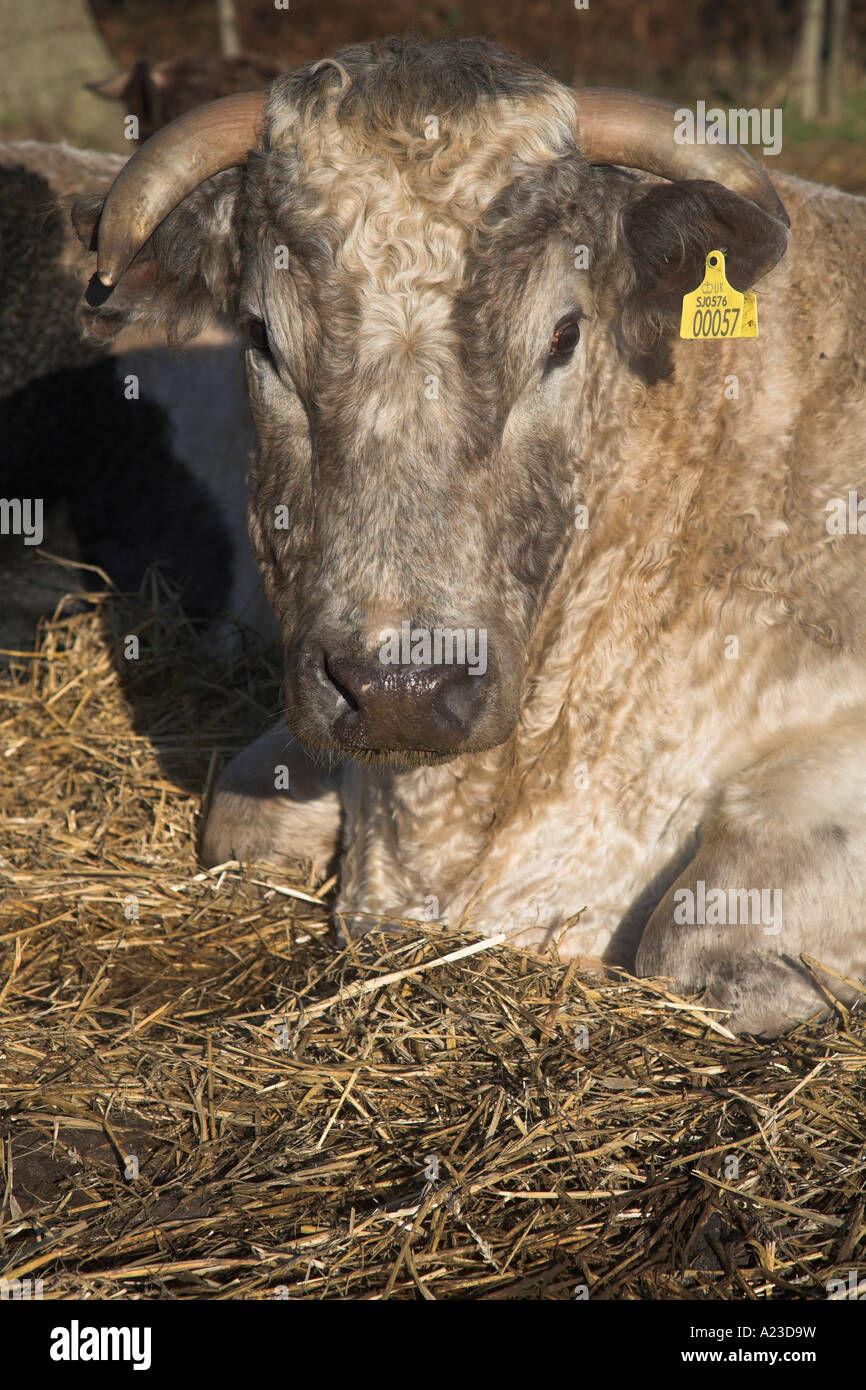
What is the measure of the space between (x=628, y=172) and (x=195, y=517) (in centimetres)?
255

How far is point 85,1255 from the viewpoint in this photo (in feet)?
7.78

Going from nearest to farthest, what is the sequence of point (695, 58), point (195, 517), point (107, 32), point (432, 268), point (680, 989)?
point (432, 268) → point (680, 989) → point (195, 517) → point (695, 58) → point (107, 32)

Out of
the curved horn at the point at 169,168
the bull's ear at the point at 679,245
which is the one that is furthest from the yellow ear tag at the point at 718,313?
the curved horn at the point at 169,168

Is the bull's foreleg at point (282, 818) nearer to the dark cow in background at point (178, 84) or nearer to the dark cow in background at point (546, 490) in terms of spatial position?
the dark cow in background at point (546, 490)

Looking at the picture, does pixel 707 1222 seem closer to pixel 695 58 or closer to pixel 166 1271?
pixel 166 1271

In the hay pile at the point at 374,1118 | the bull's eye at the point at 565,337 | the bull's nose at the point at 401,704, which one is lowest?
the hay pile at the point at 374,1118

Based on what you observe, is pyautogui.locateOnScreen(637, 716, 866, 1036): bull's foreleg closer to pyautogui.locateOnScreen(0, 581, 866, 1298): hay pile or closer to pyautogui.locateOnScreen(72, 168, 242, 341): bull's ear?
pyautogui.locateOnScreen(0, 581, 866, 1298): hay pile

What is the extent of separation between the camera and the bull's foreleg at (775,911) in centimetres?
293

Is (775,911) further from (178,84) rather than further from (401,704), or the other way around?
(178,84)

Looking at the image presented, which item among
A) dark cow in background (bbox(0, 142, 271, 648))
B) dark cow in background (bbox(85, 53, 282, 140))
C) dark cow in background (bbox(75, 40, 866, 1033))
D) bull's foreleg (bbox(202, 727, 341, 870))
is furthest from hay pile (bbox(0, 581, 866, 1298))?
dark cow in background (bbox(85, 53, 282, 140))

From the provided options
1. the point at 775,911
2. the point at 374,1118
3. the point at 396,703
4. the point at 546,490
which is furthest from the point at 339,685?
the point at 775,911

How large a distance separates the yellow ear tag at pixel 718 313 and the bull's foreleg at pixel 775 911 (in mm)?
1066

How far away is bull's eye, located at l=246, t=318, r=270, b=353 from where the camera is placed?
294 cm

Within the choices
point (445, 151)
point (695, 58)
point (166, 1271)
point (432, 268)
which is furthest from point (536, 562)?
point (695, 58)
